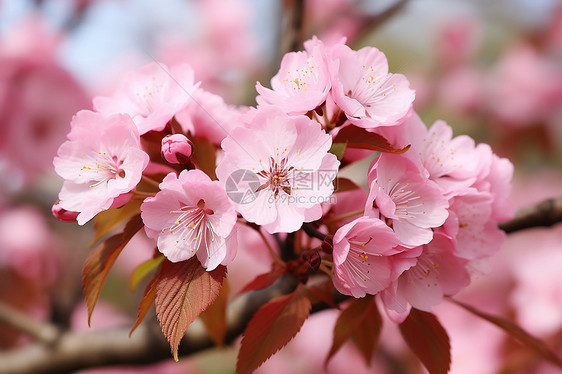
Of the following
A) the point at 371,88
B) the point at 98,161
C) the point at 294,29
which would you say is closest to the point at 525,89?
the point at 294,29

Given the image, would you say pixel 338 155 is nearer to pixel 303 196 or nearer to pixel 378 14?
pixel 303 196

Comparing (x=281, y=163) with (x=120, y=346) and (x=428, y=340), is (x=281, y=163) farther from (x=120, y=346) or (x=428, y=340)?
(x=120, y=346)

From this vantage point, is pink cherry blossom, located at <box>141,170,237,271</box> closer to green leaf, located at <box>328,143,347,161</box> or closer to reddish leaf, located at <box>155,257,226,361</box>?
reddish leaf, located at <box>155,257,226,361</box>

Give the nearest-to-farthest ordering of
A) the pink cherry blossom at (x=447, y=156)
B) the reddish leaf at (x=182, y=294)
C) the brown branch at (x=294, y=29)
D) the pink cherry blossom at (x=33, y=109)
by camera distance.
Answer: the reddish leaf at (x=182, y=294) < the pink cherry blossom at (x=447, y=156) < the brown branch at (x=294, y=29) < the pink cherry blossom at (x=33, y=109)

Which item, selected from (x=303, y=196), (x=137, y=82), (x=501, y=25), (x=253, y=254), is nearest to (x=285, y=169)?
(x=303, y=196)

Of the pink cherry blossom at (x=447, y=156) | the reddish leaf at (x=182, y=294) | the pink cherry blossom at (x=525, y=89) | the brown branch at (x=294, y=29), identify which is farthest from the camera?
the pink cherry blossom at (x=525, y=89)

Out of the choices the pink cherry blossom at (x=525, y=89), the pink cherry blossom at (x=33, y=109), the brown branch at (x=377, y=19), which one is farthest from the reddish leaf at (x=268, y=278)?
the pink cherry blossom at (x=525, y=89)

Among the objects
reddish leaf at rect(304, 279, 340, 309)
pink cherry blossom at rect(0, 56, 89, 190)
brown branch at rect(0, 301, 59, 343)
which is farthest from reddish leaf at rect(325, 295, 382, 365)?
pink cherry blossom at rect(0, 56, 89, 190)

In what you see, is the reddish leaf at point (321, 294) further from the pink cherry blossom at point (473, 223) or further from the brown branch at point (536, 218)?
the brown branch at point (536, 218)
